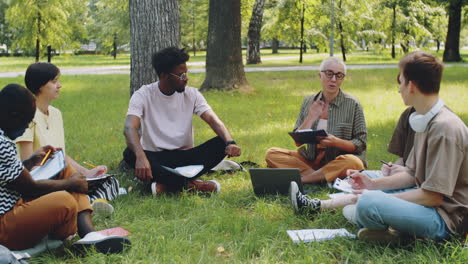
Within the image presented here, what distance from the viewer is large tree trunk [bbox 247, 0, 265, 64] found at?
2538 cm

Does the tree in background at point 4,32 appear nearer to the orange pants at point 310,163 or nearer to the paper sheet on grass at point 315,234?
the orange pants at point 310,163

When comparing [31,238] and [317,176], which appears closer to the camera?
[31,238]

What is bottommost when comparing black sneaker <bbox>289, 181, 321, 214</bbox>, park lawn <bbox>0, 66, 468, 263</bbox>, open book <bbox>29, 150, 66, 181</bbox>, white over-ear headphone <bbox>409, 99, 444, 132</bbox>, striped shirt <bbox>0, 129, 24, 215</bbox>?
park lawn <bbox>0, 66, 468, 263</bbox>

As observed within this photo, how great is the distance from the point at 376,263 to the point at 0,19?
194ft

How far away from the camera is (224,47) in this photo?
1314 cm

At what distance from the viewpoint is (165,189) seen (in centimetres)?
503

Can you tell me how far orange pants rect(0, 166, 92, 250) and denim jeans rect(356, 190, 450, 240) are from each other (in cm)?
191

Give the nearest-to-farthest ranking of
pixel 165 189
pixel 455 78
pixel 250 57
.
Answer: pixel 165 189 → pixel 455 78 → pixel 250 57

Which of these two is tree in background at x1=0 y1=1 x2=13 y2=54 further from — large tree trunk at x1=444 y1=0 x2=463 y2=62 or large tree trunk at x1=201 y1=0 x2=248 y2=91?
large tree trunk at x1=201 y1=0 x2=248 y2=91

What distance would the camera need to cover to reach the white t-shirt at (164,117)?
5.18 meters

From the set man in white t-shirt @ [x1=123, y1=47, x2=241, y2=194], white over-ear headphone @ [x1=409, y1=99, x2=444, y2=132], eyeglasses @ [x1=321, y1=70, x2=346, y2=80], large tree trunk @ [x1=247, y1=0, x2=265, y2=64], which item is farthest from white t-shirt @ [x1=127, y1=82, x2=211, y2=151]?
large tree trunk @ [x1=247, y1=0, x2=265, y2=64]

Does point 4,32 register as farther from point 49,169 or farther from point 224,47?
point 49,169

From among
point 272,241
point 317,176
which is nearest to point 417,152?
point 272,241

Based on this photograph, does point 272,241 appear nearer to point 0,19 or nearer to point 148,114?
point 148,114
